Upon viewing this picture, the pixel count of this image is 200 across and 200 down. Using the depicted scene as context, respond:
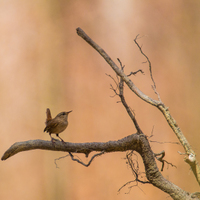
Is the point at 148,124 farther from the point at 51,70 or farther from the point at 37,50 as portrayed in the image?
the point at 37,50

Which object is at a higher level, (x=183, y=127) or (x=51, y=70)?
(x=51, y=70)

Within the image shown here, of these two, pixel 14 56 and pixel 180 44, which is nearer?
pixel 14 56

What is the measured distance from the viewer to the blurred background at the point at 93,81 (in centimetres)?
221

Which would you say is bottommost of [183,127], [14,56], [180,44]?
[183,127]

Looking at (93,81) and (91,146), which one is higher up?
(93,81)

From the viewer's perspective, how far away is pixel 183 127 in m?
2.30

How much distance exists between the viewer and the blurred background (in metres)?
2.21

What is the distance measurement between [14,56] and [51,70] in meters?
0.35

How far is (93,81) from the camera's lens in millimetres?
2260

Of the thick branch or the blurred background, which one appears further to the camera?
the blurred background

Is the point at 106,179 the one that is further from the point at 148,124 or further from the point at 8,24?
the point at 8,24

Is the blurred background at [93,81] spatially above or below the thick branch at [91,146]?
above

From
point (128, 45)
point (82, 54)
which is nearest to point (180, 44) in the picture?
point (128, 45)

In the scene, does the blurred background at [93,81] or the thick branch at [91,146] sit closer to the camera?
the thick branch at [91,146]
